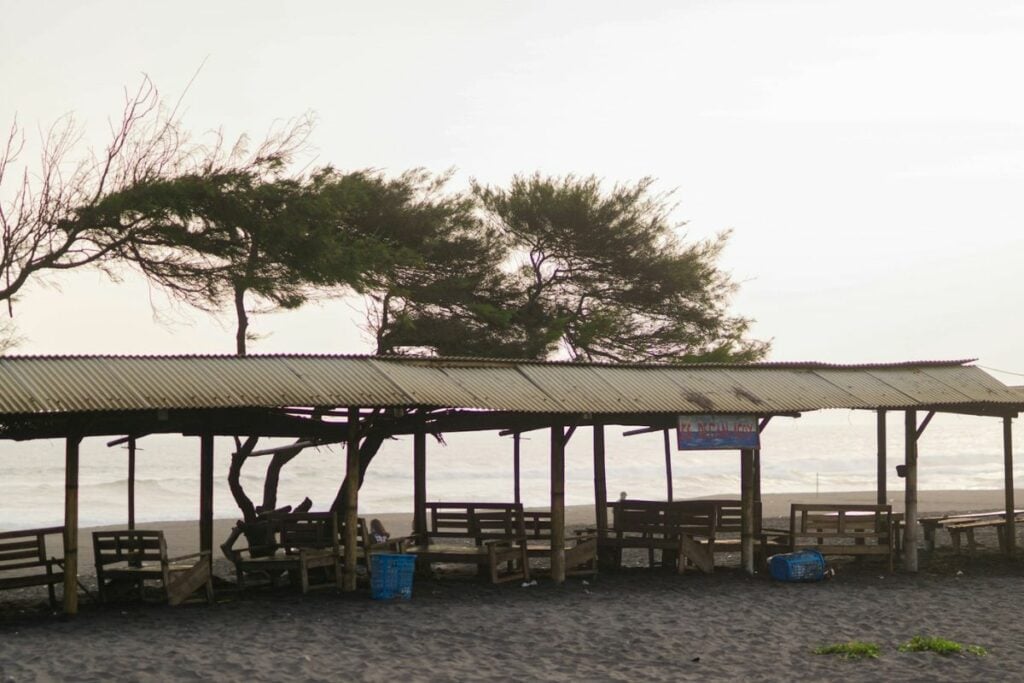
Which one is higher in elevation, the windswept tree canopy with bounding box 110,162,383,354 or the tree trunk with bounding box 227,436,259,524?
the windswept tree canopy with bounding box 110,162,383,354

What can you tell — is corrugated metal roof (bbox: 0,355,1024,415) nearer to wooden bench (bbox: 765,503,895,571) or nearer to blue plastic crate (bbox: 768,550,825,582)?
wooden bench (bbox: 765,503,895,571)

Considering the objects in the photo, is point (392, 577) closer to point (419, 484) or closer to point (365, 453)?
point (419, 484)

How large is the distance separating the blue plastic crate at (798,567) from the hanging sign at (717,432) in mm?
1423

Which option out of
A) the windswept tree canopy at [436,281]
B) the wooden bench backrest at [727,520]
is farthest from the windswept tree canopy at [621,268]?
the wooden bench backrest at [727,520]

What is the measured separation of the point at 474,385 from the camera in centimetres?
1423

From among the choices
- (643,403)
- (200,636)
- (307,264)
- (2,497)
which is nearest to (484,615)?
(200,636)

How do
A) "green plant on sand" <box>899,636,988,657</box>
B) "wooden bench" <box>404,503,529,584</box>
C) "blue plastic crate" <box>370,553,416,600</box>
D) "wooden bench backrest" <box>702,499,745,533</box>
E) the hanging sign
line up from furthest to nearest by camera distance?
"wooden bench backrest" <box>702,499,745,533</box>
the hanging sign
"wooden bench" <box>404,503,529,584</box>
"blue plastic crate" <box>370,553,416,600</box>
"green plant on sand" <box>899,636,988,657</box>

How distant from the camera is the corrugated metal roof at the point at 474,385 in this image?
12.1m

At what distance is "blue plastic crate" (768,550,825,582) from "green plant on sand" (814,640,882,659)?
4291mm

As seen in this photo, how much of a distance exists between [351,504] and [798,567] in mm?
5456

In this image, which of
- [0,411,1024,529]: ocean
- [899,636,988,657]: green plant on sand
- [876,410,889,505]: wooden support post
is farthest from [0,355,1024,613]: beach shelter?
[0,411,1024,529]: ocean

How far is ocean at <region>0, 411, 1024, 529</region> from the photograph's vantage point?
4747 cm

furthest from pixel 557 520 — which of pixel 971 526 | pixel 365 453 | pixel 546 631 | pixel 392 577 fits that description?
pixel 365 453

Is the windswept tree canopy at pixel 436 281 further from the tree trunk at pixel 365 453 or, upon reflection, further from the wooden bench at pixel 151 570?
the wooden bench at pixel 151 570
